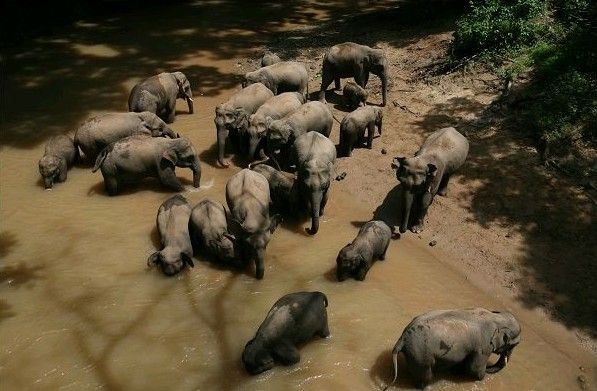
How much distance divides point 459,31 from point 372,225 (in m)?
8.13

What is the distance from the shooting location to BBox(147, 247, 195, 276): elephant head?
873cm

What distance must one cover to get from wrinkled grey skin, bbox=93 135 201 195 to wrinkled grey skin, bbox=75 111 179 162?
661 millimetres

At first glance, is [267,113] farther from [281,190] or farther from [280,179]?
[281,190]

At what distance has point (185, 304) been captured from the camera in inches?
330

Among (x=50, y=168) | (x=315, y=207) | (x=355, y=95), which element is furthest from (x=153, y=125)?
(x=355, y=95)

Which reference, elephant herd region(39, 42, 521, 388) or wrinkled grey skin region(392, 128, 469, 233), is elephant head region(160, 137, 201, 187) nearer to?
elephant herd region(39, 42, 521, 388)

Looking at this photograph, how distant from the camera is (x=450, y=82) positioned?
46.3ft

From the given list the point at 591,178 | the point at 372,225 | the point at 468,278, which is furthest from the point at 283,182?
the point at 591,178

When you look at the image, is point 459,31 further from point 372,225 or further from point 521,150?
point 372,225

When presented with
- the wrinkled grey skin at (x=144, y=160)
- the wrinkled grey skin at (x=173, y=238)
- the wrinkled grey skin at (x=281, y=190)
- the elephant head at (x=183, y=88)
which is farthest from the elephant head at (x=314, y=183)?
the elephant head at (x=183, y=88)

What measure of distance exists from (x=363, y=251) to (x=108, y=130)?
19.1 ft

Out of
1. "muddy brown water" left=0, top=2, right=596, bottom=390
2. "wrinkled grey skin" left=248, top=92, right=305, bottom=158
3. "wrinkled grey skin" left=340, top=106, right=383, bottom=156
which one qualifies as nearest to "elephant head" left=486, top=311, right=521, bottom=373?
"muddy brown water" left=0, top=2, right=596, bottom=390

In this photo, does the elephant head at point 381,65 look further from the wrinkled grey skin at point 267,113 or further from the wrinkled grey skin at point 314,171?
the wrinkled grey skin at point 314,171

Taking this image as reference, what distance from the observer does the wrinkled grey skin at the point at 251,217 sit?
8594mm
